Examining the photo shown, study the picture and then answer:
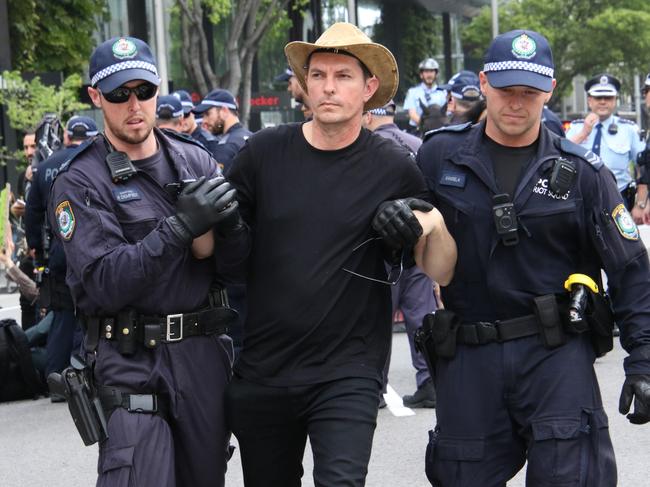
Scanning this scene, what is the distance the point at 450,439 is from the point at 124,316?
3.95 ft

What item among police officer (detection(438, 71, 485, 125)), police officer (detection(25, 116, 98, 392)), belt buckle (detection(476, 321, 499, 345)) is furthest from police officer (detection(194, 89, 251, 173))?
belt buckle (detection(476, 321, 499, 345))

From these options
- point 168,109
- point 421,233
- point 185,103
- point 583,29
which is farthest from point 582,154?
point 583,29

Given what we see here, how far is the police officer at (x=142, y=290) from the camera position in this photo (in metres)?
4.29

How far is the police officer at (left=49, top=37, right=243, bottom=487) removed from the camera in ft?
14.1

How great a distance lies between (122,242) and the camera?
4395mm

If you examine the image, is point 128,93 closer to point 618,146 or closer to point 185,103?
point 185,103

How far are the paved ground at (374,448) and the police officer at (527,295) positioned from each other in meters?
2.34

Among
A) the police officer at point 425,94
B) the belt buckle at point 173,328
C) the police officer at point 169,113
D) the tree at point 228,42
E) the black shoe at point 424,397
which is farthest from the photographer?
the tree at point 228,42

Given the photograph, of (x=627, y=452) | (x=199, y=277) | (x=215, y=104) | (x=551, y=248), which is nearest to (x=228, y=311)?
(x=199, y=277)

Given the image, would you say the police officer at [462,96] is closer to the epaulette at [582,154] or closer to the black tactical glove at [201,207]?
the epaulette at [582,154]

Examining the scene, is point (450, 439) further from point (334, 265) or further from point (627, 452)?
point (627, 452)

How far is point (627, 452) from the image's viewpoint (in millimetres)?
7098

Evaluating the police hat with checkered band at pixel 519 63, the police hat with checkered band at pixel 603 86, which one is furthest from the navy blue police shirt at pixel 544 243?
the police hat with checkered band at pixel 603 86

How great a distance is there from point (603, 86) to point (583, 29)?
37914 mm
